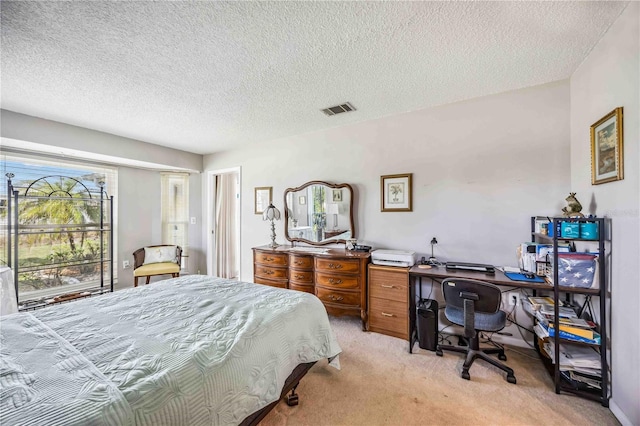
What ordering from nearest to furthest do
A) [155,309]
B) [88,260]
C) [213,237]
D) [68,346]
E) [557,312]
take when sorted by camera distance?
[68,346] < [155,309] < [557,312] < [88,260] < [213,237]

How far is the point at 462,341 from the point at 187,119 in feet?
12.9

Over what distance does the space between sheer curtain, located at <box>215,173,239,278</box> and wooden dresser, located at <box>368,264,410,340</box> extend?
3.35m

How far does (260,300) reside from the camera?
1800mm

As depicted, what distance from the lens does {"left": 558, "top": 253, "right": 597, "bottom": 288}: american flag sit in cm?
173

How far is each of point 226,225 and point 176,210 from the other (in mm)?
946

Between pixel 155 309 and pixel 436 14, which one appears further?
pixel 155 309

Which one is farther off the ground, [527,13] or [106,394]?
[527,13]

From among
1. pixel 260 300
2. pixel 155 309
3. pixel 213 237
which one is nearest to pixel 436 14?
pixel 260 300

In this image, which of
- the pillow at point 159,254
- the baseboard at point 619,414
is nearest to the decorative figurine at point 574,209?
the baseboard at point 619,414

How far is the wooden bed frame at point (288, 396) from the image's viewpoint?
1.25 meters

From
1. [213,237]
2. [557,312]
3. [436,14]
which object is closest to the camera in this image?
[436,14]

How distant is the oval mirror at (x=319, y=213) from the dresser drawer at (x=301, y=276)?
535 mm

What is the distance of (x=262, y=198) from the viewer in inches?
162

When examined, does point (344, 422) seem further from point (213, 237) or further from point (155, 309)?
point (213, 237)
